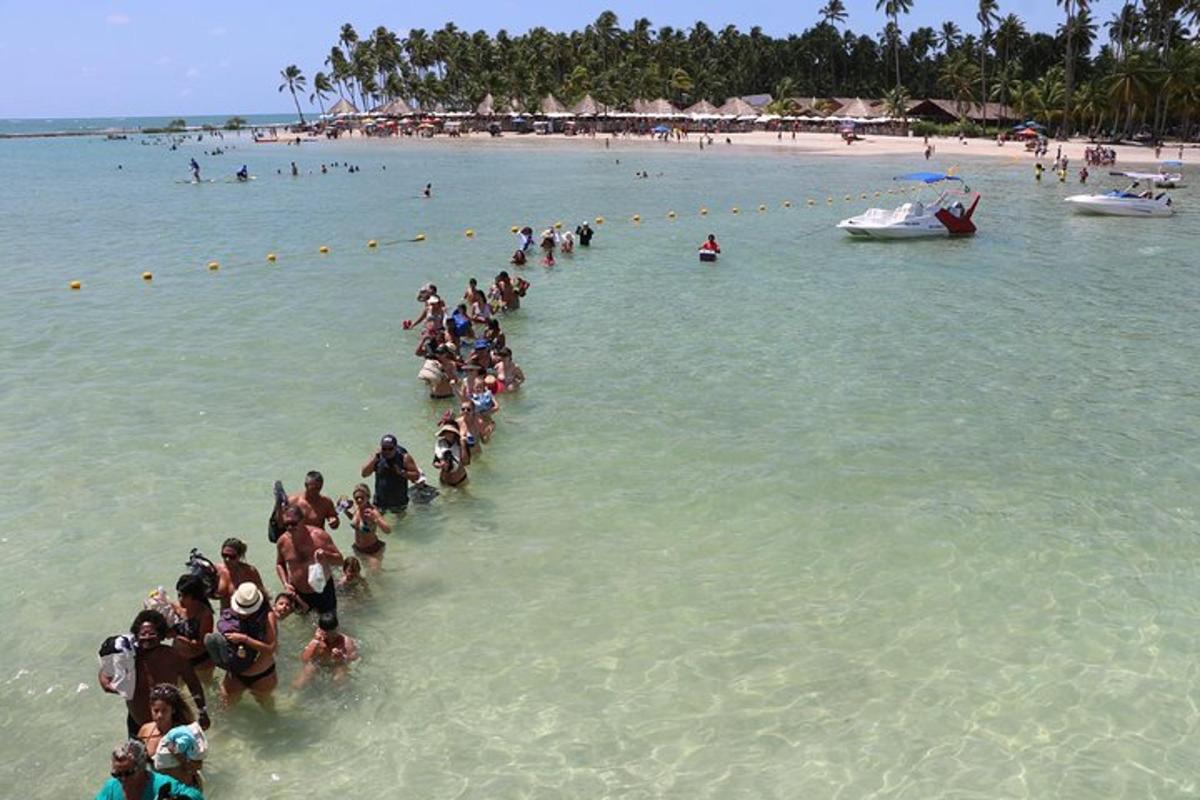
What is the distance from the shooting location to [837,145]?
8050 cm

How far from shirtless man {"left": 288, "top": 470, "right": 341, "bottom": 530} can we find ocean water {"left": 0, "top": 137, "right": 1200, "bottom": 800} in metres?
0.87

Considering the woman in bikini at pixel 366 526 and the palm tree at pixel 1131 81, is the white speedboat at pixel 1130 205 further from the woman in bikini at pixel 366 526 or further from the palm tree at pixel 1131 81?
the palm tree at pixel 1131 81

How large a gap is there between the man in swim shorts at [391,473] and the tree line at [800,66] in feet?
246

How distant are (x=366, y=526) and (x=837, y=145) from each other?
7870cm

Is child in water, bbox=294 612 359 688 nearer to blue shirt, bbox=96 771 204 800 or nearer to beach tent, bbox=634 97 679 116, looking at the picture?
blue shirt, bbox=96 771 204 800

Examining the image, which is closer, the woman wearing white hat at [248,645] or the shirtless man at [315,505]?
the woman wearing white hat at [248,645]

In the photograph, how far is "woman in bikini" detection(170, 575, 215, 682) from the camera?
715 centimetres

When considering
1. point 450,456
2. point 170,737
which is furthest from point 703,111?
point 170,737

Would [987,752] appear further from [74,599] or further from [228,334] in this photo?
[228,334]

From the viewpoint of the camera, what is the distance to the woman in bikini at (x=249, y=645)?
708 centimetres

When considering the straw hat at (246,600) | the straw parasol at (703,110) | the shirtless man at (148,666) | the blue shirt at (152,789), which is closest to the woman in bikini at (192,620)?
the straw hat at (246,600)

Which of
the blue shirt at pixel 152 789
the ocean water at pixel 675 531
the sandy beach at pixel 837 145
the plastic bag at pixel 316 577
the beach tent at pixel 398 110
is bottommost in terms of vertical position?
the ocean water at pixel 675 531

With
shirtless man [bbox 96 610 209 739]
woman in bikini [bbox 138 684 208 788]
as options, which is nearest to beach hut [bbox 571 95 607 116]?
shirtless man [bbox 96 610 209 739]

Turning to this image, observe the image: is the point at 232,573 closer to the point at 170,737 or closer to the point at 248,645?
the point at 248,645
